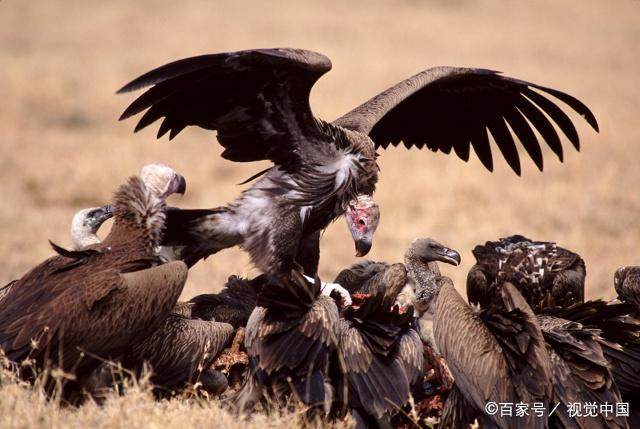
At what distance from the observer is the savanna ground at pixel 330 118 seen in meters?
10.6

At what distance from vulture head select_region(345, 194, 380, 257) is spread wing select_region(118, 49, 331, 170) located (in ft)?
1.63

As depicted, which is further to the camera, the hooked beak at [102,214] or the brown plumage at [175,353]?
the hooked beak at [102,214]

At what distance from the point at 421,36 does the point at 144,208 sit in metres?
20.4

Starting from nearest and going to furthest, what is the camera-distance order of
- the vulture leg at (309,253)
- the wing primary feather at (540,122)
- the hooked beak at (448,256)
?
the hooked beak at (448,256)
the vulture leg at (309,253)
the wing primary feather at (540,122)

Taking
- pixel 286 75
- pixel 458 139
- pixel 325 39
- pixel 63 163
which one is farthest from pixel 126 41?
pixel 286 75

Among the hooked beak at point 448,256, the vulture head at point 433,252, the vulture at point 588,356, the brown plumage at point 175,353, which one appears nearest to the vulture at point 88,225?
the brown plumage at point 175,353

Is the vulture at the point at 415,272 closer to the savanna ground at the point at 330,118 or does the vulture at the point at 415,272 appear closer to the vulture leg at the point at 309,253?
the vulture leg at the point at 309,253

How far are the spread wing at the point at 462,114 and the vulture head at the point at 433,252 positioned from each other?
99 cm

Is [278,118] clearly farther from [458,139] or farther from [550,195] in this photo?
[550,195]

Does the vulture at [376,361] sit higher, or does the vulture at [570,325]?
the vulture at [570,325]

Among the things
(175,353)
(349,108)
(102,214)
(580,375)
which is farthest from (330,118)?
(580,375)

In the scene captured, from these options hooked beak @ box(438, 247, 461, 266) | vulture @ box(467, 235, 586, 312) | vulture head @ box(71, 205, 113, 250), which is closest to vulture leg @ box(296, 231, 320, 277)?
hooked beak @ box(438, 247, 461, 266)

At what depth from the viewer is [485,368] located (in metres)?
4.81

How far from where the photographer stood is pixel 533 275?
609cm
